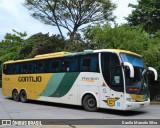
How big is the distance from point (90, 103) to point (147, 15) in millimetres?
19741

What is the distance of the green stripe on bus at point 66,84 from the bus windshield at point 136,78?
3.07 metres

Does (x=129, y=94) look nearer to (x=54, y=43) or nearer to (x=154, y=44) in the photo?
(x=154, y=44)

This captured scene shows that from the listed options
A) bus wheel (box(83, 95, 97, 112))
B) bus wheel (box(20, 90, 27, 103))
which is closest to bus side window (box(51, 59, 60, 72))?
bus wheel (box(83, 95, 97, 112))

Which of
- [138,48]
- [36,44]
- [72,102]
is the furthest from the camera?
[36,44]

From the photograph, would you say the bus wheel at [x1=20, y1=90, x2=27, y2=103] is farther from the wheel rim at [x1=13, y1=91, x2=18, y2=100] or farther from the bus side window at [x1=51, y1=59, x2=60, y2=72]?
the bus side window at [x1=51, y1=59, x2=60, y2=72]

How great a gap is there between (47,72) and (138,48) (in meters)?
7.54

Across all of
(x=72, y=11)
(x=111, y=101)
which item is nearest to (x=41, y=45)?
(x=72, y=11)

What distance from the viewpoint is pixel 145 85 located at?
17422 millimetres

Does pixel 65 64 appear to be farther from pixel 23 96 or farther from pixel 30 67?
pixel 23 96

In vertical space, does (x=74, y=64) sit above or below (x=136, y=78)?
above

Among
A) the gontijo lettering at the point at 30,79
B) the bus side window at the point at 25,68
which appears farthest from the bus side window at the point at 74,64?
the bus side window at the point at 25,68

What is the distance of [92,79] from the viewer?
58.6ft

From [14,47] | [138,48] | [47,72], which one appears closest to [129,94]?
[47,72]

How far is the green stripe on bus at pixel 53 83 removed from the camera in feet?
66.1
